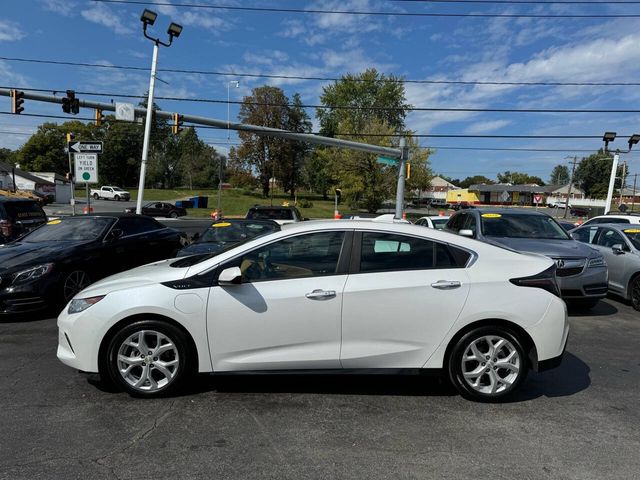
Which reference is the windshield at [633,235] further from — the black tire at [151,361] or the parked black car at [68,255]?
the parked black car at [68,255]

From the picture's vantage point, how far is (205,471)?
2.91 m

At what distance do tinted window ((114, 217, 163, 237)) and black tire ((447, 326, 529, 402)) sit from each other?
667 centimetres

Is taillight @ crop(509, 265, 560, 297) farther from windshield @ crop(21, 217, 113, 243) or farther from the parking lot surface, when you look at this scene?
windshield @ crop(21, 217, 113, 243)

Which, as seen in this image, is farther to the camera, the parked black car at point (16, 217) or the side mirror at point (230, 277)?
the parked black car at point (16, 217)

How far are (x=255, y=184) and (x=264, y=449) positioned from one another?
7104cm

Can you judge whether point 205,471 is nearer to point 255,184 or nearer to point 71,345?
point 71,345

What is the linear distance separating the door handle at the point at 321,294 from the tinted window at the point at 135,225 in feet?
19.1

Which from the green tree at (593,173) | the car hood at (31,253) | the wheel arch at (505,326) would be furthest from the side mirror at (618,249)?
the green tree at (593,173)

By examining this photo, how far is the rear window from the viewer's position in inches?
411

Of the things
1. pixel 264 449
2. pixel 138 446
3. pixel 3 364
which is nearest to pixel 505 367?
pixel 264 449

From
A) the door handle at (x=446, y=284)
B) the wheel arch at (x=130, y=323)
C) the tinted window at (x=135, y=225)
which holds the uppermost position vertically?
the door handle at (x=446, y=284)

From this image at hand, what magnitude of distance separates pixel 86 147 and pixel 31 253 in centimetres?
729

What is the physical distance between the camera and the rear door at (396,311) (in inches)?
150

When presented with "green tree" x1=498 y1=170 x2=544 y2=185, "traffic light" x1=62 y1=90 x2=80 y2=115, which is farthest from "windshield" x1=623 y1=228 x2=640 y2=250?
"green tree" x1=498 y1=170 x2=544 y2=185
